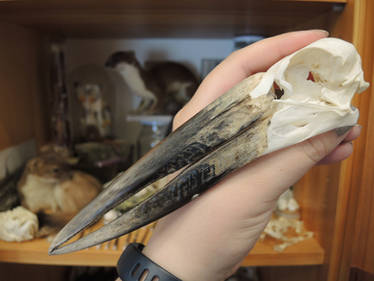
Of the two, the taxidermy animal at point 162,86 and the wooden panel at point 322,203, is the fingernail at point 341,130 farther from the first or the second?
the taxidermy animal at point 162,86

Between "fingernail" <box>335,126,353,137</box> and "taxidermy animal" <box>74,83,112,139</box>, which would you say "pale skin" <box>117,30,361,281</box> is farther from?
"taxidermy animal" <box>74,83,112,139</box>

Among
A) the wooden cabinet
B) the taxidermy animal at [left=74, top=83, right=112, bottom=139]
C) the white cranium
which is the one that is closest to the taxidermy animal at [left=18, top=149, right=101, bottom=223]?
the wooden cabinet

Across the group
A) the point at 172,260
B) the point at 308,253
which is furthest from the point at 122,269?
the point at 308,253

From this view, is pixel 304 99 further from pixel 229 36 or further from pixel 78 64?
pixel 78 64

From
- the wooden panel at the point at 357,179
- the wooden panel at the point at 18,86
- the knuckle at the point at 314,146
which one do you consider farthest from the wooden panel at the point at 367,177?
the wooden panel at the point at 18,86

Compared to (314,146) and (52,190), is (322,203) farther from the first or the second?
(52,190)

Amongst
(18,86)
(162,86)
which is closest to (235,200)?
(162,86)
